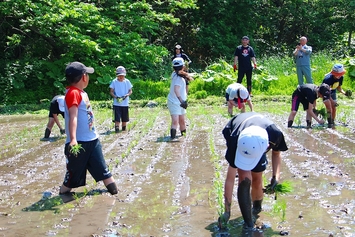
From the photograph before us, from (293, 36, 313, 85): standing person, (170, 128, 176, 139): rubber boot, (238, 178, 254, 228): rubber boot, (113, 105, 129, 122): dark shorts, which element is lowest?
(170, 128, 176, 139): rubber boot

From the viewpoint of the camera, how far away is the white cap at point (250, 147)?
4039 mm

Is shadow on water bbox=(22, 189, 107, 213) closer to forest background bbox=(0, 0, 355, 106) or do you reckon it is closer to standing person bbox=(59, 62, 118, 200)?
standing person bbox=(59, 62, 118, 200)

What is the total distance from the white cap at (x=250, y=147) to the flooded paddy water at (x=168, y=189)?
657 millimetres

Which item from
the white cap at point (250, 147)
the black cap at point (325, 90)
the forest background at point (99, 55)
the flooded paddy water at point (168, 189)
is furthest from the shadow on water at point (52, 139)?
the forest background at point (99, 55)

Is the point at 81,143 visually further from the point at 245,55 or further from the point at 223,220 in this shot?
the point at 245,55

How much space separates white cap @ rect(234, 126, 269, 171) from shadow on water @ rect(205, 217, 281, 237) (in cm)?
61

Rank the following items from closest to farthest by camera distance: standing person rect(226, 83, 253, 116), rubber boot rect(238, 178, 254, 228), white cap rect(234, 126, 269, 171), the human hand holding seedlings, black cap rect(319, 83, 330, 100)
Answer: white cap rect(234, 126, 269, 171) → rubber boot rect(238, 178, 254, 228) → the human hand holding seedlings → standing person rect(226, 83, 253, 116) → black cap rect(319, 83, 330, 100)

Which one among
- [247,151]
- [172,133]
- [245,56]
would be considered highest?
[245,56]

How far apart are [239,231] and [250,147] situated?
84 cm

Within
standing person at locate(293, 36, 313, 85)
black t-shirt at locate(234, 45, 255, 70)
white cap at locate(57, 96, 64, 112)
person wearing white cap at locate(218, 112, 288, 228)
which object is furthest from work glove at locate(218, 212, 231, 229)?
standing person at locate(293, 36, 313, 85)

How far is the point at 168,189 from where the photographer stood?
5.81m

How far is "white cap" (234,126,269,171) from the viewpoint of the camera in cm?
404

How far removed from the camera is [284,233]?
4270 millimetres

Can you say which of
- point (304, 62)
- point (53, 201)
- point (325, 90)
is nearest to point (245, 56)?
point (304, 62)
